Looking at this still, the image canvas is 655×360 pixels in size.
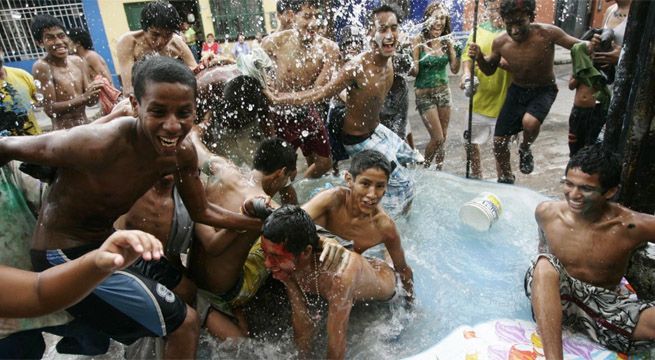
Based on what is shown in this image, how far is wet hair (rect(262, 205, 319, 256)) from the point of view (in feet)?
6.95

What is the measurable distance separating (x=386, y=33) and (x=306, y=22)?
92 cm

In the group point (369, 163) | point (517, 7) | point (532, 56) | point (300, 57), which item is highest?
point (517, 7)

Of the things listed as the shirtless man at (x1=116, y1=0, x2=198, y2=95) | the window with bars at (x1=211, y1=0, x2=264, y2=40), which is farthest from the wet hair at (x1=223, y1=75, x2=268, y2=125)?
the window with bars at (x1=211, y1=0, x2=264, y2=40)

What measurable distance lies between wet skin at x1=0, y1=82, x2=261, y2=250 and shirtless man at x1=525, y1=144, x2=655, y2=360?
201cm

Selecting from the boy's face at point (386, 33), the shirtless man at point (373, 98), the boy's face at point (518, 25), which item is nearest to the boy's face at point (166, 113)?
the shirtless man at point (373, 98)

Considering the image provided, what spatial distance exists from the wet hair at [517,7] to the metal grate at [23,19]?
9568mm

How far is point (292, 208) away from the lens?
2176 mm

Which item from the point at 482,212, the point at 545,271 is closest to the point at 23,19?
the point at 482,212

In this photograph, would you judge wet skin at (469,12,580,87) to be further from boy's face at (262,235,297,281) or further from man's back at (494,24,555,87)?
boy's face at (262,235,297,281)

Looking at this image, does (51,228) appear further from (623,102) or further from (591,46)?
(591,46)

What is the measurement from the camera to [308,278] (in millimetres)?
2342

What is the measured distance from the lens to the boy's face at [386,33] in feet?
12.3

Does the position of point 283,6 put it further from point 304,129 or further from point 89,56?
point 89,56

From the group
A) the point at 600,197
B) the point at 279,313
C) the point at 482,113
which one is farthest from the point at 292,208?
the point at 482,113
